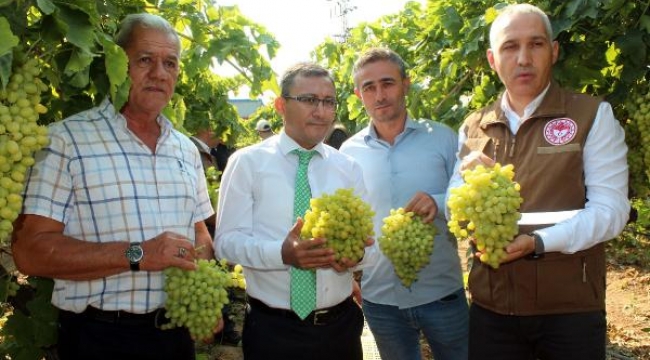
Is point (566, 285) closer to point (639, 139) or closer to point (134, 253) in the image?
point (639, 139)

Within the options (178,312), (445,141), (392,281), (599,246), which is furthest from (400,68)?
(178,312)

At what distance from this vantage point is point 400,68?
3484mm

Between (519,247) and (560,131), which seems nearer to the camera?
(519,247)

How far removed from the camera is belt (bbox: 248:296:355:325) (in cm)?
284

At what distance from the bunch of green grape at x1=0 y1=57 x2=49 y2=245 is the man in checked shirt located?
0.56 m

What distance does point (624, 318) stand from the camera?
6344mm

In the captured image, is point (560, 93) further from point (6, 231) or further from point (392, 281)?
point (6, 231)

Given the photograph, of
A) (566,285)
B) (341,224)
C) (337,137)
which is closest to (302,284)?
(341,224)

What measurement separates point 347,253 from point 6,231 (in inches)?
54.8

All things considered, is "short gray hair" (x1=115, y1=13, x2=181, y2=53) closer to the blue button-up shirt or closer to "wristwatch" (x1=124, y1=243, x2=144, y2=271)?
"wristwatch" (x1=124, y1=243, x2=144, y2=271)

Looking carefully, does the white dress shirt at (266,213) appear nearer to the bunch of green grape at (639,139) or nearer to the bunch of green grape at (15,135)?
the bunch of green grape at (15,135)

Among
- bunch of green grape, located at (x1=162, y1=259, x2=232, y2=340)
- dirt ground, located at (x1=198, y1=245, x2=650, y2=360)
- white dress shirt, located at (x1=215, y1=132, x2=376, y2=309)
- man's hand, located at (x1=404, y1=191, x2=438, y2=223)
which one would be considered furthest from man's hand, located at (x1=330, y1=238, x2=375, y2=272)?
dirt ground, located at (x1=198, y1=245, x2=650, y2=360)

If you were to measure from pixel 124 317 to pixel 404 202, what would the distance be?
178 cm

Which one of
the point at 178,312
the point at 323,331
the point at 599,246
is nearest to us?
the point at 178,312
